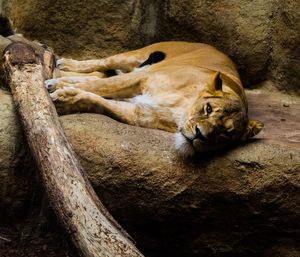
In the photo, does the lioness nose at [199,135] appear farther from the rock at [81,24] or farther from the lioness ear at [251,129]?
the rock at [81,24]

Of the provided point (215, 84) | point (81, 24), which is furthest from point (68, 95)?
point (81, 24)

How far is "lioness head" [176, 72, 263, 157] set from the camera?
538 centimetres

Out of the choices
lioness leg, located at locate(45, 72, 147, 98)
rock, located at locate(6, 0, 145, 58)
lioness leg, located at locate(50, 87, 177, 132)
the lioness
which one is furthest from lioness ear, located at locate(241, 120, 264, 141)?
rock, located at locate(6, 0, 145, 58)

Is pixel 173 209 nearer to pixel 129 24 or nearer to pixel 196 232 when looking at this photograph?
pixel 196 232

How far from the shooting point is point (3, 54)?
20.4 feet

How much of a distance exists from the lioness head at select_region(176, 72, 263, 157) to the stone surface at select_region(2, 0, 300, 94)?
82.4 inches

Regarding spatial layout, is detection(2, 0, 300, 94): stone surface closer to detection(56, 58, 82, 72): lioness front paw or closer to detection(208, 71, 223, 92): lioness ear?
detection(56, 58, 82, 72): lioness front paw

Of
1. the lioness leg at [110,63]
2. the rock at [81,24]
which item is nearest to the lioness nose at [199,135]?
the lioness leg at [110,63]

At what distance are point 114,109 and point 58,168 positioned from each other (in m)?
1.25

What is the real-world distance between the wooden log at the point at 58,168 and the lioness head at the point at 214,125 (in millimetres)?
929

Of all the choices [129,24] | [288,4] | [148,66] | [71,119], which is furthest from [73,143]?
[288,4]

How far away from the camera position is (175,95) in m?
6.19

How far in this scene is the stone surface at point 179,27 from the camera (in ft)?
25.1

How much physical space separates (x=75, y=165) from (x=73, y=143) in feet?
1.69
